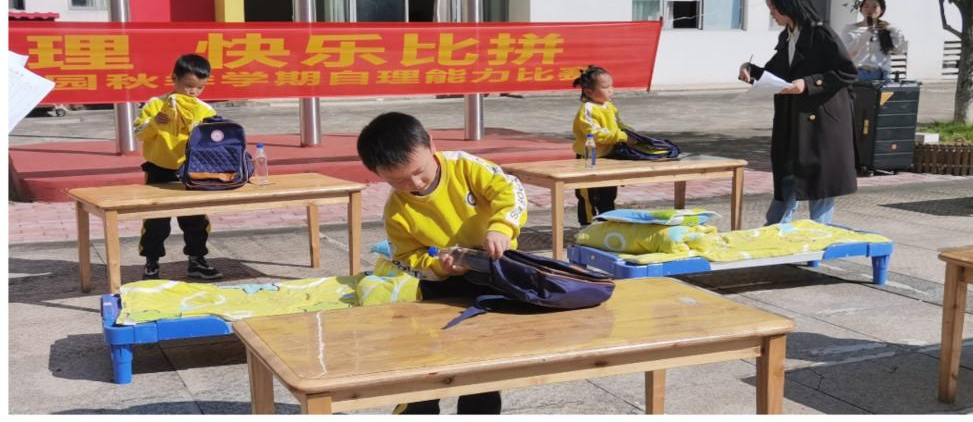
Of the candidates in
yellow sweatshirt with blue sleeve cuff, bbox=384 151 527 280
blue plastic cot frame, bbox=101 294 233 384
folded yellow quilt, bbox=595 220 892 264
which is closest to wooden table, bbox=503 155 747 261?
folded yellow quilt, bbox=595 220 892 264

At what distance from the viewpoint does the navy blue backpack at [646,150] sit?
8430 mm

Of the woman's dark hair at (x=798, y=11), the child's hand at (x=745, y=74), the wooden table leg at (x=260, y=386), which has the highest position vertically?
the woman's dark hair at (x=798, y=11)

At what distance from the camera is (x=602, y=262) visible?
22.9ft

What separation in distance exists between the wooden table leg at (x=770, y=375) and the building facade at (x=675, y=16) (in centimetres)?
1825

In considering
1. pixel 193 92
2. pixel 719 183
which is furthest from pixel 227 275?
pixel 719 183

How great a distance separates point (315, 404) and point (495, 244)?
98 cm

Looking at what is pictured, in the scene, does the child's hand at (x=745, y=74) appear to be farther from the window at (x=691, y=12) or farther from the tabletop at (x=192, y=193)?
the window at (x=691, y=12)

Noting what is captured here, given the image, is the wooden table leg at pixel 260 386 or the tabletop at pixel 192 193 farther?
the tabletop at pixel 192 193

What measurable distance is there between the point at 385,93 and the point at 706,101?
37.3ft

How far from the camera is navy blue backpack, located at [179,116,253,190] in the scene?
693 centimetres

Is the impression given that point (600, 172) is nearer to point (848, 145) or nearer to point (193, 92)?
point (848, 145)

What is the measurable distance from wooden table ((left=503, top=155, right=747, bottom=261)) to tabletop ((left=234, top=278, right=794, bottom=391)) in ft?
12.6

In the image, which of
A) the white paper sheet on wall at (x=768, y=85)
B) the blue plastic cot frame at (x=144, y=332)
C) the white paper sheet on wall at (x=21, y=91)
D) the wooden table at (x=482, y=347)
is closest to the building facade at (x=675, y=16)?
the white paper sheet on wall at (x=768, y=85)

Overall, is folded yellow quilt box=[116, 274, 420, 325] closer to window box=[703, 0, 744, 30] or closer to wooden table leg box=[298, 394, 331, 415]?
wooden table leg box=[298, 394, 331, 415]
